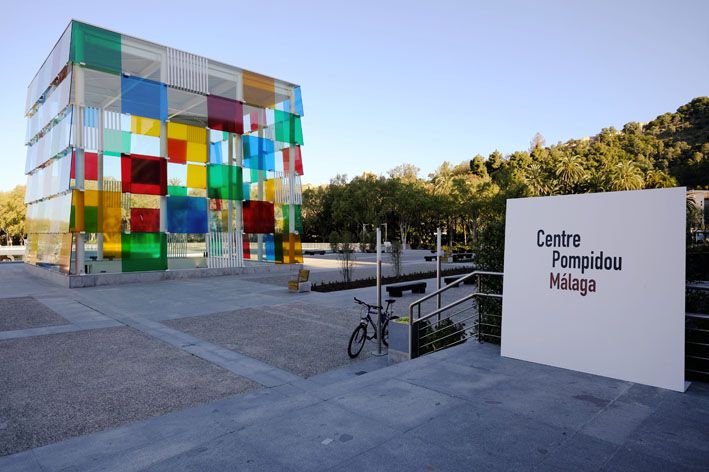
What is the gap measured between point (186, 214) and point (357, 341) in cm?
1723

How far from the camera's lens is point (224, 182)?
967 inches

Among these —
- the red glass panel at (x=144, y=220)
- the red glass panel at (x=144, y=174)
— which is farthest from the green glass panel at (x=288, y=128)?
the red glass panel at (x=144, y=220)

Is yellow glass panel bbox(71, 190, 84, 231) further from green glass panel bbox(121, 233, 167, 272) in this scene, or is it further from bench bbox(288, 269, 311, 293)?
bench bbox(288, 269, 311, 293)

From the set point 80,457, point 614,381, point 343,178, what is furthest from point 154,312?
point 343,178

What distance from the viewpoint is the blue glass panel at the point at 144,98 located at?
70.9ft

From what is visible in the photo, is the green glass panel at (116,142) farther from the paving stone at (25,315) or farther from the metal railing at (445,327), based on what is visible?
the metal railing at (445,327)

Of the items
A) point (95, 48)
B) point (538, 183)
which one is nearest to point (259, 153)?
point (95, 48)

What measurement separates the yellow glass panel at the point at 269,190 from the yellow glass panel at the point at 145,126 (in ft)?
21.8

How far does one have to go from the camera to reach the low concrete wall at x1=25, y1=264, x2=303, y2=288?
19.8 meters

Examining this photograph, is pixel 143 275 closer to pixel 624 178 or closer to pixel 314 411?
pixel 314 411

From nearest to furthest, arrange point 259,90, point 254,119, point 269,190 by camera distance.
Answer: point 259,90, point 269,190, point 254,119

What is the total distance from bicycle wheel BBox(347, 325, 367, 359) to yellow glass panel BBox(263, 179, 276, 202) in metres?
19.2

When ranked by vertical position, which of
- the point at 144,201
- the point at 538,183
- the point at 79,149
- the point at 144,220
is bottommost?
the point at 144,220

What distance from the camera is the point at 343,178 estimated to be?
2822 inches
